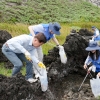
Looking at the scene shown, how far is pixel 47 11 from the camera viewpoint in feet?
82.4

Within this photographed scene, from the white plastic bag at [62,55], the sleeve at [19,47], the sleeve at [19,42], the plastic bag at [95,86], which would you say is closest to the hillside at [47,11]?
the white plastic bag at [62,55]

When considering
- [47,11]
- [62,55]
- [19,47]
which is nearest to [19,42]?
[19,47]

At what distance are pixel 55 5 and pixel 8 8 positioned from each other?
600 cm

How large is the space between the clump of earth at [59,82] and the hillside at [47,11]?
1183cm

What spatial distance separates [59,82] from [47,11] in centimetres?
1746

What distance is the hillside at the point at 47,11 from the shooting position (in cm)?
2170

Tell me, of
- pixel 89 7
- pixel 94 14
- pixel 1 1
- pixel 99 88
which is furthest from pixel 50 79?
pixel 89 7

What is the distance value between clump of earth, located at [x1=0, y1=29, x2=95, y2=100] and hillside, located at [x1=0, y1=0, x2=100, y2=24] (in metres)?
11.8

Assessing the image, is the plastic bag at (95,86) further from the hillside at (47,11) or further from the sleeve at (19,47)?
the hillside at (47,11)

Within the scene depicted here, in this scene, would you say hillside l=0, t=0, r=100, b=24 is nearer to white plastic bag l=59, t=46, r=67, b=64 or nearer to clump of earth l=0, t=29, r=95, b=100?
clump of earth l=0, t=29, r=95, b=100

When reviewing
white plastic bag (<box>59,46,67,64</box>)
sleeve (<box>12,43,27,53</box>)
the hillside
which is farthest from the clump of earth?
the hillside

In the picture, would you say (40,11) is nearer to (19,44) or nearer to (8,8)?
(8,8)

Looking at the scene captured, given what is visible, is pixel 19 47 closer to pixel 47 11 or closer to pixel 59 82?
pixel 59 82

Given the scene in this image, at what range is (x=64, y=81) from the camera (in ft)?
27.6
